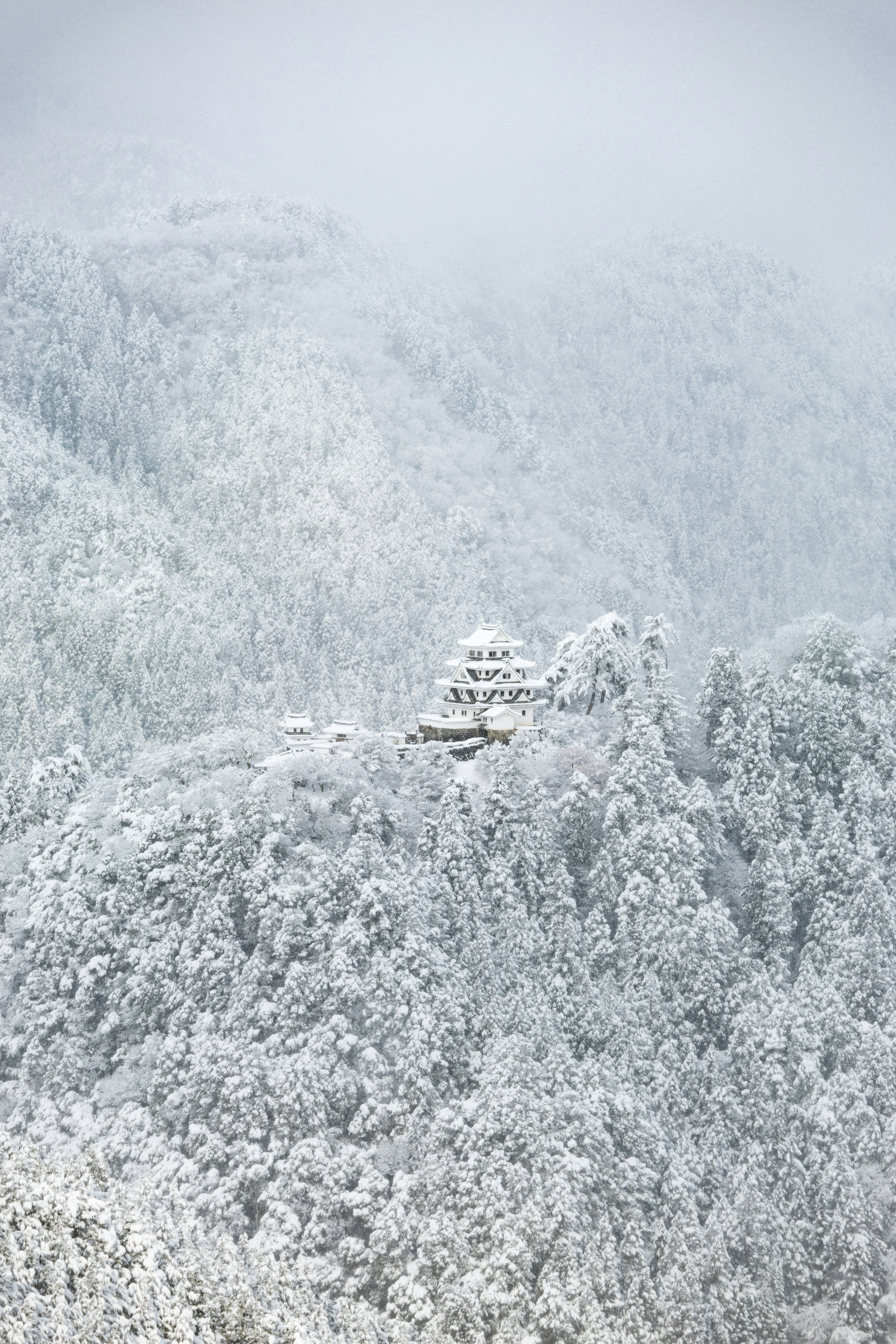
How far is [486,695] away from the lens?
83.3 meters

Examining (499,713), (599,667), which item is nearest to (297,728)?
(499,713)

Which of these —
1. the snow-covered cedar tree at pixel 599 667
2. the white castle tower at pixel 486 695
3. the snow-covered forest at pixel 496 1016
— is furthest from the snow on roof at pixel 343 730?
the snow-covered cedar tree at pixel 599 667

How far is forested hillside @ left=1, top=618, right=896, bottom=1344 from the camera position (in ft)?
178

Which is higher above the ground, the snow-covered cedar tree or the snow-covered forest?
the snow-covered cedar tree

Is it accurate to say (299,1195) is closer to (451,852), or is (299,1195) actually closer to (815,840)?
(451,852)

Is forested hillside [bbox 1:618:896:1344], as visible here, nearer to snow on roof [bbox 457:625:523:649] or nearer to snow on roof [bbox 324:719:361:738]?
snow on roof [bbox 324:719:361:738]

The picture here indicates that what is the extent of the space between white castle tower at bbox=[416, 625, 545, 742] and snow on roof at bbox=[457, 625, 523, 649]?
5cm

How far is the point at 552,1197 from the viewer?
179ft

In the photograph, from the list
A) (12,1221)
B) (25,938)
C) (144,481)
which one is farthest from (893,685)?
(144,481)

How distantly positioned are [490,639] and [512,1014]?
3060 centimetres

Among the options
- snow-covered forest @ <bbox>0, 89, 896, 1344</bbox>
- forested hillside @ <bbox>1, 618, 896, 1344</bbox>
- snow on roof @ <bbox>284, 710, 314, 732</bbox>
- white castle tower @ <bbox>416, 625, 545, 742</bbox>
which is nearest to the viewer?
snow-covered forest @ <bbox>0, 89, 896, 1344</bbox>

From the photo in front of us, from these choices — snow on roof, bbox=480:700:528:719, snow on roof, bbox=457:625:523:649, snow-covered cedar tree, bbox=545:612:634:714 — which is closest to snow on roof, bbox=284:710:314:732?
snow on roof, bbox=457:625:523:649

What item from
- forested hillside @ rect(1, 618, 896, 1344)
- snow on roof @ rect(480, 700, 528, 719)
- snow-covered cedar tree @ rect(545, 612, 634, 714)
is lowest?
forested hillside @ rect(1, 618, 896, 1344)

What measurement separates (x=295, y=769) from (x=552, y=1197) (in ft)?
90.7
